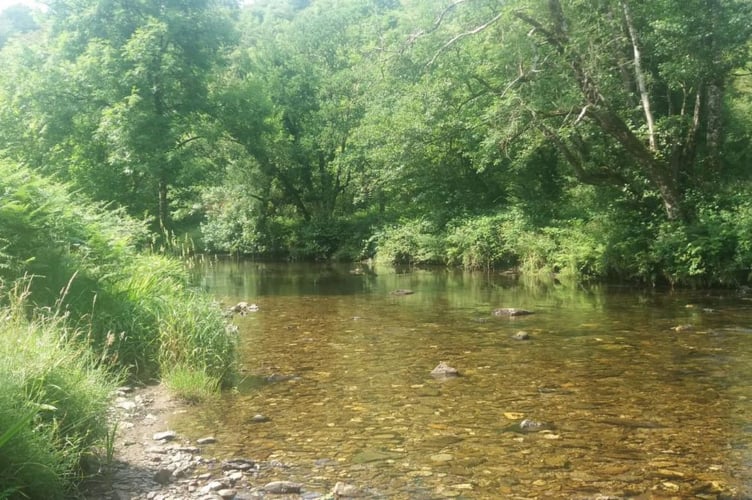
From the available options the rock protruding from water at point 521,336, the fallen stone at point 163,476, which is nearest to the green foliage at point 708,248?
the rock protruding from water at point 521,336

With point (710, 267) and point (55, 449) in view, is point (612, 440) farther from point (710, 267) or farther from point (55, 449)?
point (710, 267)

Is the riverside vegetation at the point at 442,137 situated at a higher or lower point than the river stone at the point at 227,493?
higher

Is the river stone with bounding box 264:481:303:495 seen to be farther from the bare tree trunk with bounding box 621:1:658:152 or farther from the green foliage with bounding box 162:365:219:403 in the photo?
the bare tree trunk with bounding box 621:1:658:152

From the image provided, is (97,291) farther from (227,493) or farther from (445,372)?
(445,372)

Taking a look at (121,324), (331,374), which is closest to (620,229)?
(331,374)

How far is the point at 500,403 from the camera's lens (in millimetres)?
7277

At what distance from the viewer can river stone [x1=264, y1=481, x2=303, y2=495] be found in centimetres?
482

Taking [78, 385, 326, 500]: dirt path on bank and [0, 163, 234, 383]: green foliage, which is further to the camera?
[0, 163, 234, 383]: green foliage

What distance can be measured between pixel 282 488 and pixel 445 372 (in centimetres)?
422

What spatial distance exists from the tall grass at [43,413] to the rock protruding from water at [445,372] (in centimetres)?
471

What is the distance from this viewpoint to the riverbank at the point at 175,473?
15.2 ft

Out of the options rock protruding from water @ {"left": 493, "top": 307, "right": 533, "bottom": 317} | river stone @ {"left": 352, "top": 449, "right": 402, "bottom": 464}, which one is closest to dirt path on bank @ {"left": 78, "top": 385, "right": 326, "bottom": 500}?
river stone @ {"left": 352, "top": 449, "right": 402, "bottom": 464}

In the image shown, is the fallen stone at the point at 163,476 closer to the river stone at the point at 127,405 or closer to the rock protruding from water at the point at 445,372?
the river stone at the point at 127,405

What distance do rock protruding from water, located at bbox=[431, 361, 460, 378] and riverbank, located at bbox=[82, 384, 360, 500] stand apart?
3.65 meters
